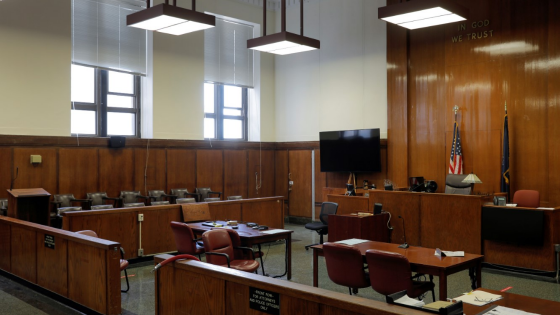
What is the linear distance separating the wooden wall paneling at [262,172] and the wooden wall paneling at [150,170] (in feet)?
7.94

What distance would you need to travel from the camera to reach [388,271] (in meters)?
4.40

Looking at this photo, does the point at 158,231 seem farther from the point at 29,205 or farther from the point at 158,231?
the point at 29,205

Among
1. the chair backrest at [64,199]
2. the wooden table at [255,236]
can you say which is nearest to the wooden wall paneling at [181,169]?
the chair backrest at [64,199]

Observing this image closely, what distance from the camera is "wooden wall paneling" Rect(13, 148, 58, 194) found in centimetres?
886

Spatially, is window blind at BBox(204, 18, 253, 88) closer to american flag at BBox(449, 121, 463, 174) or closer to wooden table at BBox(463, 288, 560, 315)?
american flag at BBox(449, 121, 463, 174)

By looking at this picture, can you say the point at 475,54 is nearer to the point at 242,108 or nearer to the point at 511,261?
the point at 511,261

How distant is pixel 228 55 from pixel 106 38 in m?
3.19

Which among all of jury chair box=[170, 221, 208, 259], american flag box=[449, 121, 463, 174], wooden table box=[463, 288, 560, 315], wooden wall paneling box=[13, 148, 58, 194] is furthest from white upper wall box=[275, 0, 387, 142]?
wooden table box=[463, 288, 560, 315]

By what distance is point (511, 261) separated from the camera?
7.09m

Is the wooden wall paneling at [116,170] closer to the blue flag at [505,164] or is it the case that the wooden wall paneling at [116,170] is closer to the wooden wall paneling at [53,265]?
the wooden wall paneling at [53,265]

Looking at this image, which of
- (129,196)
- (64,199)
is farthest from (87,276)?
(129,196)

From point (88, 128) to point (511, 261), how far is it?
8179mm

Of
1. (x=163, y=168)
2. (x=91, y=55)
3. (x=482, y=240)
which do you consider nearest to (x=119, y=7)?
(x=91, y=55)

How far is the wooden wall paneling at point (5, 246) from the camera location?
21.1 feet
